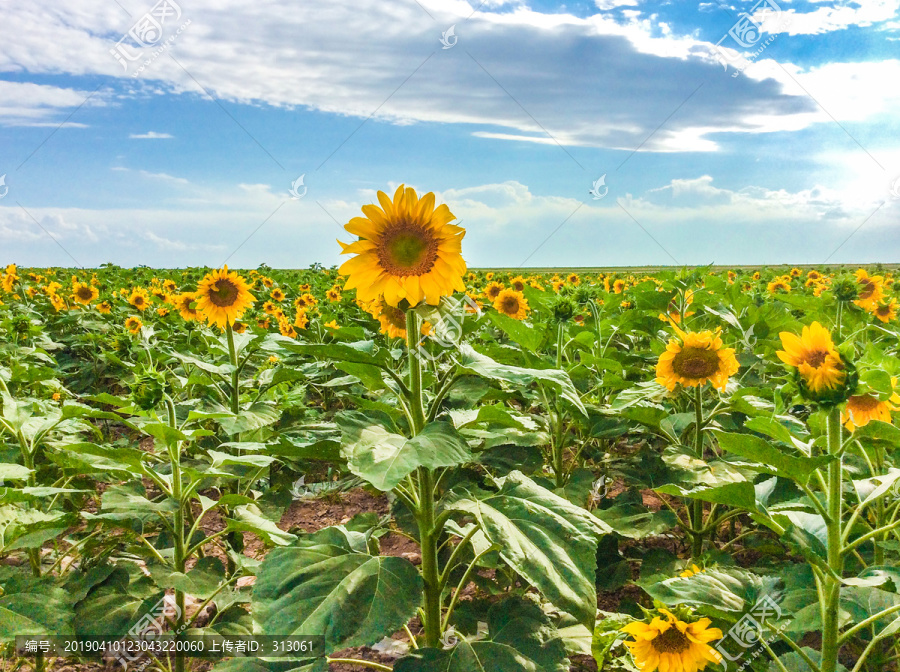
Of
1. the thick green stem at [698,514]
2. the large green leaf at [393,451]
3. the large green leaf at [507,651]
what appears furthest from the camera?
the thick green stem at [698,514]

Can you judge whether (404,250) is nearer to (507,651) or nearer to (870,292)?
(507,651)

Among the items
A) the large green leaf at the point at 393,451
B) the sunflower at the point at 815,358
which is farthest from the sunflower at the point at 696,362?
the large green leaf at the point at 393,451

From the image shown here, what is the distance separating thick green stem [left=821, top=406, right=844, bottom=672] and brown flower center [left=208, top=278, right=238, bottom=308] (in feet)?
11.5

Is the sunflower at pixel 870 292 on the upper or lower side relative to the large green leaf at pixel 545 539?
upper

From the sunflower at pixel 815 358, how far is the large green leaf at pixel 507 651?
3.30 feet

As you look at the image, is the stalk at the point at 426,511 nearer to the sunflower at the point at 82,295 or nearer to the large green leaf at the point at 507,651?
the large green leaf at the point at 507,651

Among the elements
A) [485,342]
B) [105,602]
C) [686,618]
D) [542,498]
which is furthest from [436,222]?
[485,342]

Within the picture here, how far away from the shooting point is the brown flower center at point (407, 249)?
1875mm

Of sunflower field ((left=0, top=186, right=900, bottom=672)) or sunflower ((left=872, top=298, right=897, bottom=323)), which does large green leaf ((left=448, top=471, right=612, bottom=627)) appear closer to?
sunflower field ((left=0, top=186, right=900, bottom=672))

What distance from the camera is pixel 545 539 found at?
60.0 inches

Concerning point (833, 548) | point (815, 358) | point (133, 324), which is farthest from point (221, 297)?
point (133, 324)

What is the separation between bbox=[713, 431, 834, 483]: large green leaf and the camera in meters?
1.54

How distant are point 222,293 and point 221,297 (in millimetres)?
29

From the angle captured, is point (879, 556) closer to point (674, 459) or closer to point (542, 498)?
point (674, 459)
